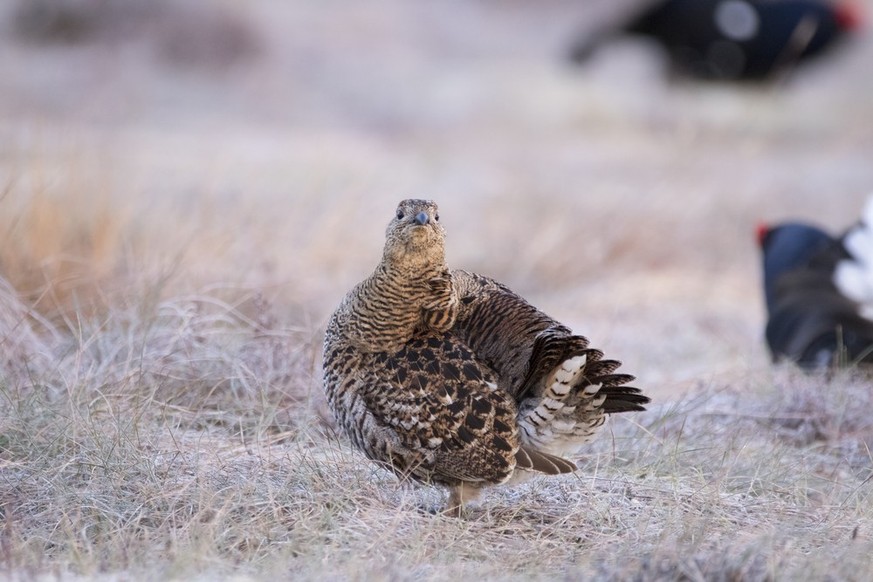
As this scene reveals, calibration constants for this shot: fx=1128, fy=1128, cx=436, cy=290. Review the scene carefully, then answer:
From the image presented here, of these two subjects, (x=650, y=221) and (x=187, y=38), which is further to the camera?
(x=187, y=38)

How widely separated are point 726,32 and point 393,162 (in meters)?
5.48

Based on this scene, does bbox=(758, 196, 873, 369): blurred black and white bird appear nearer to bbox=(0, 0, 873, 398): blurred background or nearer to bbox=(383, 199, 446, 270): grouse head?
bbox=(0, 0, 873, 398): blurred background

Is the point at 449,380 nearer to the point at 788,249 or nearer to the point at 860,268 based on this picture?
the point at 860,268

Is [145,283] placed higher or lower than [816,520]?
lower

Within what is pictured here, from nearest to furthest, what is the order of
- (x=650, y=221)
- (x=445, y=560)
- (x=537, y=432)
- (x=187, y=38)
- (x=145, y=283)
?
(x=445, y=560) → (x=537, y=432) → (x=145, y=283) → (x=650, y=221) → (x=187, y=38)

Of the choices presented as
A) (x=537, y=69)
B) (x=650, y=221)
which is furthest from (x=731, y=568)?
(x=537, y=69)

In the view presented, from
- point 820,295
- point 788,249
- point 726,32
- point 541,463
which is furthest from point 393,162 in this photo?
point 541,463

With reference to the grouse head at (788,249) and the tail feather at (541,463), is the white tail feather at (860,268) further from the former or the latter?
the tail feather at (541,463)

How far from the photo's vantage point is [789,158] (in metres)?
11.1

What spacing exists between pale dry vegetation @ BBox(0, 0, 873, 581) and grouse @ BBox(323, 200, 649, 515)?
0.58ft

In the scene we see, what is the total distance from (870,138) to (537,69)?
169 inches

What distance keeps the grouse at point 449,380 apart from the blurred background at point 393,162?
1.11m

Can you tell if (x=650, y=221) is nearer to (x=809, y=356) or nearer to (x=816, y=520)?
(x=809, y=356)

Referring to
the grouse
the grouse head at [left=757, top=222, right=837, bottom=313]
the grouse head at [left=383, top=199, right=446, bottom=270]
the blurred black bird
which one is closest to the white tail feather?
the grouse head at [left=757, top=222, right=837, bottom=313]
